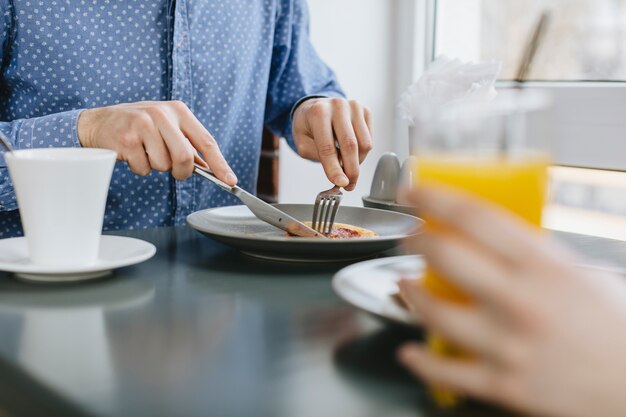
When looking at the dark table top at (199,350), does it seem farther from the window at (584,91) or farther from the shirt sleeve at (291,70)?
the window at (584,91)

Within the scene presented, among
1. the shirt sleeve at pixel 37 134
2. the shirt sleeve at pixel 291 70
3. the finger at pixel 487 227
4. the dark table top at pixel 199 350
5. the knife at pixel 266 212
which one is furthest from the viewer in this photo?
the shirt sleeve at pixel 291 70

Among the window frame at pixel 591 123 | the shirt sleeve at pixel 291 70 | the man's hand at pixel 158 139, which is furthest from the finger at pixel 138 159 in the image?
the window frame at pixel 591 123

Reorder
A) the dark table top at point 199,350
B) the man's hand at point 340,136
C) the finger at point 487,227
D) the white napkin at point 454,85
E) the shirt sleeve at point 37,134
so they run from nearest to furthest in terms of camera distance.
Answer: the finger at point 487,227 < the dark table top at point 199,350 < the shirt sleeve at point 37,134 < the man's hand at point 340,136 < the white napkin at point 454,85

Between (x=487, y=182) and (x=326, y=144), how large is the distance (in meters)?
0.91

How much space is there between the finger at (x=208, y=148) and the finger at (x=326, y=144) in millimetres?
221

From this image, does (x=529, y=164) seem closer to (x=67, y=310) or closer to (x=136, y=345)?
(x=136, y=345)

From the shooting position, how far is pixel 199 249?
1.07 m

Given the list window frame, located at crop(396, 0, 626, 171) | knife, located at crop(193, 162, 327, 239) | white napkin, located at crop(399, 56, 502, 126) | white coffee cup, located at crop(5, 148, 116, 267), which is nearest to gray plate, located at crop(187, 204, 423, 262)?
knife, located at crop(193, 162, 327, 239)

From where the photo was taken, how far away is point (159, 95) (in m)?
1.58

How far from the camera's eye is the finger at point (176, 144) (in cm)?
107

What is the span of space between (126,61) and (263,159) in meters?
0.77

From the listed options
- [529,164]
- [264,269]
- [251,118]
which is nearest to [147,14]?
[251,118]

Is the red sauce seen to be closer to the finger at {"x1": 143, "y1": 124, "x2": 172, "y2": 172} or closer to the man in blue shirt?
the man in blue shirt

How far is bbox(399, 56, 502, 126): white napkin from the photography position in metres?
1.56
